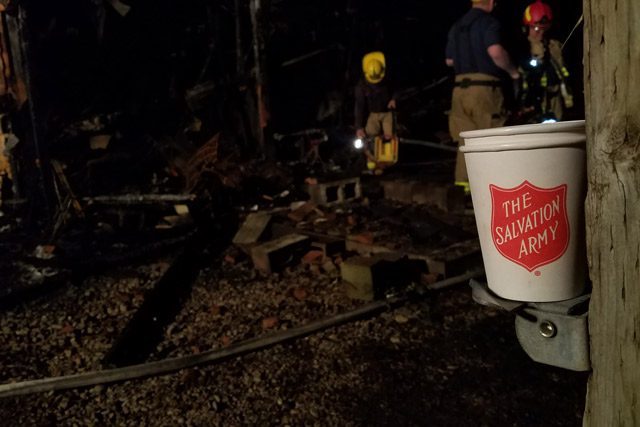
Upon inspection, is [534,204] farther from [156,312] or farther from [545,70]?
[545,70]

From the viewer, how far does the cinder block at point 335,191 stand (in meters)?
6.93

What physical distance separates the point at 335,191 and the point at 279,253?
1983mm

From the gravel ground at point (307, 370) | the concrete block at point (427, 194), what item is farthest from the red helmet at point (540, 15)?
the gravel ground at point (307, 370)

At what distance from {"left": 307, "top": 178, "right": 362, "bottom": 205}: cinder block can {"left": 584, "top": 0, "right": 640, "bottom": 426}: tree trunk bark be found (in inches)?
218

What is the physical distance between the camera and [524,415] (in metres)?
2.71

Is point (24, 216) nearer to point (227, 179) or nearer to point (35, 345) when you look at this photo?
point (227, 179)

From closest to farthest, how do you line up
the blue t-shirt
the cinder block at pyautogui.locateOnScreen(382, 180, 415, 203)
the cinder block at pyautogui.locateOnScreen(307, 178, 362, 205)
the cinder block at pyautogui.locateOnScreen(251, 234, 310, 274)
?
the cinder block at pyautogui.locateOnScreen(251, 234, 310, 274)
the blue t-shirt
the cinder block at pyautogui.locateOnScreen(382, 180, 415, 203)
the cinder block at pyautogui.locateOnScreen(307, 178, 362, 205)

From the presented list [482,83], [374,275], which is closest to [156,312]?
[374,275]

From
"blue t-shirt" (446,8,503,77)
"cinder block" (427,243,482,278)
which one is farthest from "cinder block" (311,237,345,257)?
"blue t-shirt" (446,8,503,77)

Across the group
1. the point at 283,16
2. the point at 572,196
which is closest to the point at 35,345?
the point at 572,196

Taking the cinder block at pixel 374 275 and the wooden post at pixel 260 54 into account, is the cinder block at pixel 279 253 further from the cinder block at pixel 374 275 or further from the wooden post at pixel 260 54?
the wooden post at pixel 260 54

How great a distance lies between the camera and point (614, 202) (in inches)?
52.2

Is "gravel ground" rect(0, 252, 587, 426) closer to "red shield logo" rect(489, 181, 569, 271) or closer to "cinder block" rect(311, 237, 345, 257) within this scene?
"cinder block" rect(311, 237, 345, 257)

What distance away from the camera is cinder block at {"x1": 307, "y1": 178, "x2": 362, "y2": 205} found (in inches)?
273
